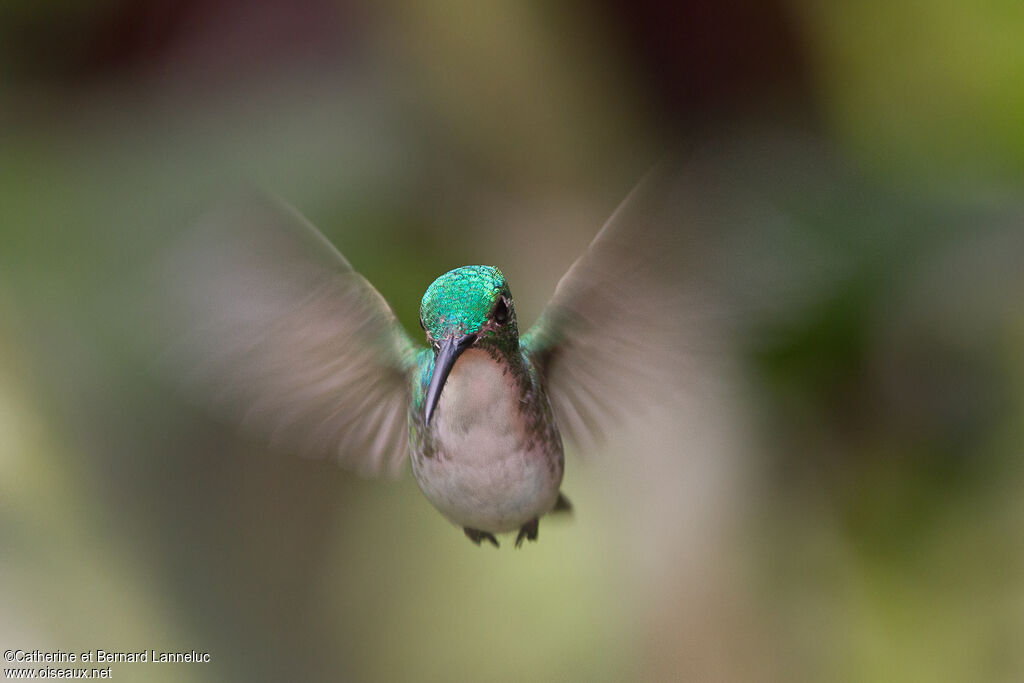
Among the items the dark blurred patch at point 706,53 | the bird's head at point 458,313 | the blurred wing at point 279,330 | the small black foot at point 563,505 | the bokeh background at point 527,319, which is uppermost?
the dark blurred patch at point 706,53

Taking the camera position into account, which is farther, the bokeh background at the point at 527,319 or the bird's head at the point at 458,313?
the bokeh background at the point at 527,319

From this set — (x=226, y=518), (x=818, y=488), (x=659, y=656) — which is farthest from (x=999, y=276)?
(x=226, y=518)

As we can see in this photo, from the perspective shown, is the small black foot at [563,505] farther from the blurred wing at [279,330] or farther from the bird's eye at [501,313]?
the bird's eye at [501,313]

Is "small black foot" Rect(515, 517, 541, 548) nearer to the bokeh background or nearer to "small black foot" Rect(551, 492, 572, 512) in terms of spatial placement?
"small black foot" Rect(551, 492, 572, 512)


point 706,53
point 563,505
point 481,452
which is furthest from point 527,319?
point 481,452

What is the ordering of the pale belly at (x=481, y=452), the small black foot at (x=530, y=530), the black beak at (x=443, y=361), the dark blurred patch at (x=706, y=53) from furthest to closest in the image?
1. the dark blurred patch at (x=706, y=53)
2. the small black foot at (x=530, y=530)
3. the pale belly at (x=481, y=452)
4. the black beak at (x=443, y=361)

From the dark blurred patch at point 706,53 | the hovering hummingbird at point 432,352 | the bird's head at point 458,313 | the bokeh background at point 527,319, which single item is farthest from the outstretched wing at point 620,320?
the dark blurred patch at point 706,53

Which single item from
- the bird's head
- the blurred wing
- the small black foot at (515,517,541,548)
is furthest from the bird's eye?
the small black foot at (515,517,541,548)

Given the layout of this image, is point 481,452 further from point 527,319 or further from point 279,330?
point 527,319

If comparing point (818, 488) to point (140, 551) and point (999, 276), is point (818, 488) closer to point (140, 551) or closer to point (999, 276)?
point (999, 276)
